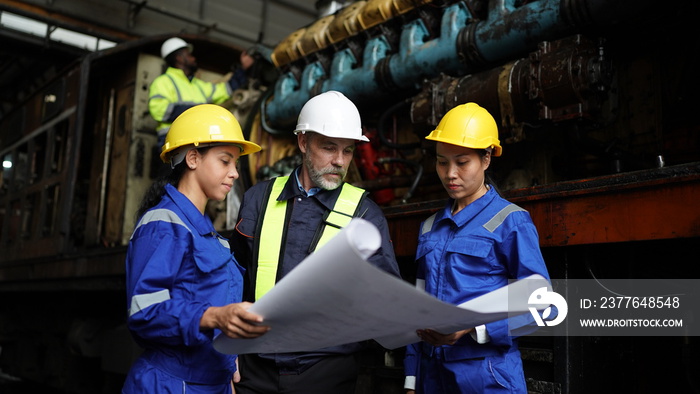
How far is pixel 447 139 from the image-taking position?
7.18ft

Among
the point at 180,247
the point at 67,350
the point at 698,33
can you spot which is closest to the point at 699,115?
the point at 698,33

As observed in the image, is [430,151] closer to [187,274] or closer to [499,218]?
[499,218]

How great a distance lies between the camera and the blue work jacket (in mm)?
2072

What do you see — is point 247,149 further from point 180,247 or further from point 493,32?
point 493,32

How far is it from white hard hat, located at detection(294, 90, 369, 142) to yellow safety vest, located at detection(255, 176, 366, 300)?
0.71ft

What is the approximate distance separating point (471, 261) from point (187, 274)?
90 centimetres

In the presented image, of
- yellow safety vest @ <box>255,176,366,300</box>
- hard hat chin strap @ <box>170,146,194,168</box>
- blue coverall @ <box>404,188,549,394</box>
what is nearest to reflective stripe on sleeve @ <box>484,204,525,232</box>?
blue coverall @ <box>404,188,549,394</box>

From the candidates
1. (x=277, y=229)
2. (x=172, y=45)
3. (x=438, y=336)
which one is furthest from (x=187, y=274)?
(x=172, y=45)

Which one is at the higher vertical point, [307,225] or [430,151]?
[430,151]

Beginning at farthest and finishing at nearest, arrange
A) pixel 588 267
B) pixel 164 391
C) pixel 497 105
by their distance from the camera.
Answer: pixel 497 105 → pixel 588 267 → pixel 164 391

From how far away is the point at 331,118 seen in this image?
7.41 feet

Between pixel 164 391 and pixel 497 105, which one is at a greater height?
pixel 497 105

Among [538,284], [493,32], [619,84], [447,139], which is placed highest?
[493,32]

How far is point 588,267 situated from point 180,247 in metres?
1.52
